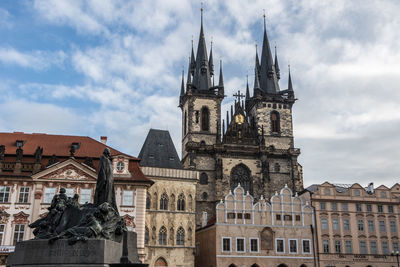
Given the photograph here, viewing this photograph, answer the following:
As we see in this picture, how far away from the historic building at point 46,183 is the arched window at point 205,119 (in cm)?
2562

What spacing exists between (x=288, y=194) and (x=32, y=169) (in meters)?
24.9

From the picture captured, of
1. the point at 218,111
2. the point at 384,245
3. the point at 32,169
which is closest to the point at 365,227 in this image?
the point at 384,245

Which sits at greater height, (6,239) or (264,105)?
(264,105)

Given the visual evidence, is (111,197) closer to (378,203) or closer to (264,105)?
(378,203)

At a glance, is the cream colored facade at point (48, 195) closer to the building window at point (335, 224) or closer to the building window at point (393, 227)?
the building window at point (335, 224)

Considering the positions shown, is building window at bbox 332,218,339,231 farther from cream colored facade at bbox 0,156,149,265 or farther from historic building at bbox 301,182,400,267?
cream colored facade at bbox 0,156,149,265

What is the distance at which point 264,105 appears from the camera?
210 feet

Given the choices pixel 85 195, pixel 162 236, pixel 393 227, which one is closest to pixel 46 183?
pixel 85 195

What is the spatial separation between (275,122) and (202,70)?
13696mm

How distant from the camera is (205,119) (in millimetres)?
62219

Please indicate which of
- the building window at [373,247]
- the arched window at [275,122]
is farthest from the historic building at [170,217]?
the arched window at [275,122]

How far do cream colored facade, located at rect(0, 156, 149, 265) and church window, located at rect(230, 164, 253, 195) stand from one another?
2345 cm

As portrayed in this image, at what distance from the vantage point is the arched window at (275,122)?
63.1 metres

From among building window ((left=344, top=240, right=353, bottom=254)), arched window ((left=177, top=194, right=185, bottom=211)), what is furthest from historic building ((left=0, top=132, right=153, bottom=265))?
building window ((left=344, top=240, right=353, bottom=254))
